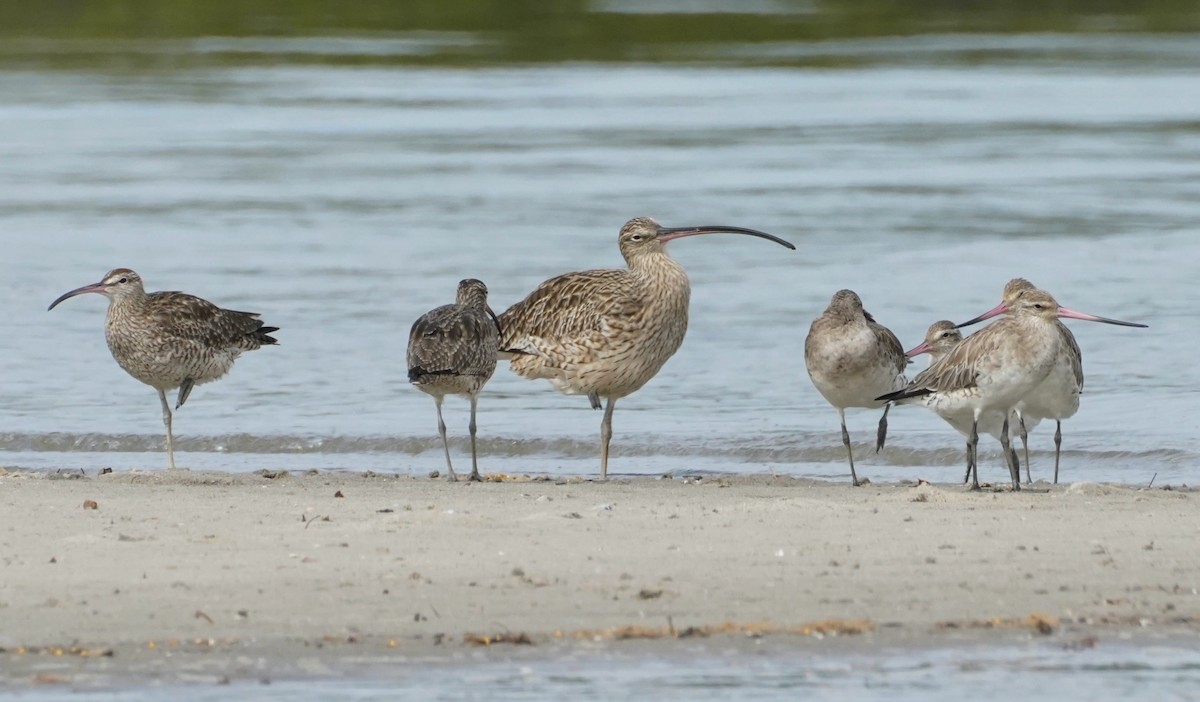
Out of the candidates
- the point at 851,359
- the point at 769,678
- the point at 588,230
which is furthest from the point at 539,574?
the point at 588,230

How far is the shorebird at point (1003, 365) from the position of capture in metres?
9.75

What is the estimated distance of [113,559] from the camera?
24.6 ft

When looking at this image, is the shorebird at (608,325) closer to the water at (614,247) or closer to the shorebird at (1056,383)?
the water at (614,247)

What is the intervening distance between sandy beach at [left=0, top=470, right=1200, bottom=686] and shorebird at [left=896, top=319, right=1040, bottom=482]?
1.05 m

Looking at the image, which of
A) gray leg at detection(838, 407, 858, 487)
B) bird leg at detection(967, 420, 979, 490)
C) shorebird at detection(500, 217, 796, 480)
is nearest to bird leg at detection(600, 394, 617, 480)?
shorebird at detection(500, 217, 796, 480)

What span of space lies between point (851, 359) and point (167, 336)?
360 centimetres

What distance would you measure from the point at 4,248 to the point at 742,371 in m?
8.75

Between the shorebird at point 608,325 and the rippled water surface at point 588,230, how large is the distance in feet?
1.66

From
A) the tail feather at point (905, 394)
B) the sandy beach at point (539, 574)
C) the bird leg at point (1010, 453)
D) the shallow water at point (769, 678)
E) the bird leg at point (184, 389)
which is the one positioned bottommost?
the shallow water at point (769, 678)

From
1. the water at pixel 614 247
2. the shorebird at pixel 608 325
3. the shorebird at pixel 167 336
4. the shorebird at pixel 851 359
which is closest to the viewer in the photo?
the shorebird at pixel 851 359

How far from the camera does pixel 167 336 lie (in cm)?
1163

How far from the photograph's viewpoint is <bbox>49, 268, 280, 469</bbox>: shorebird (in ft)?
38.1

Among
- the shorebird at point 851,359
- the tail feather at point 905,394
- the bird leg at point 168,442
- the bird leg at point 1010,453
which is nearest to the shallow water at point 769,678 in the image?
the bird leg at point 1010,453

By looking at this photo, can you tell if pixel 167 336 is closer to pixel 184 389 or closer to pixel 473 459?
pixel 184 389
